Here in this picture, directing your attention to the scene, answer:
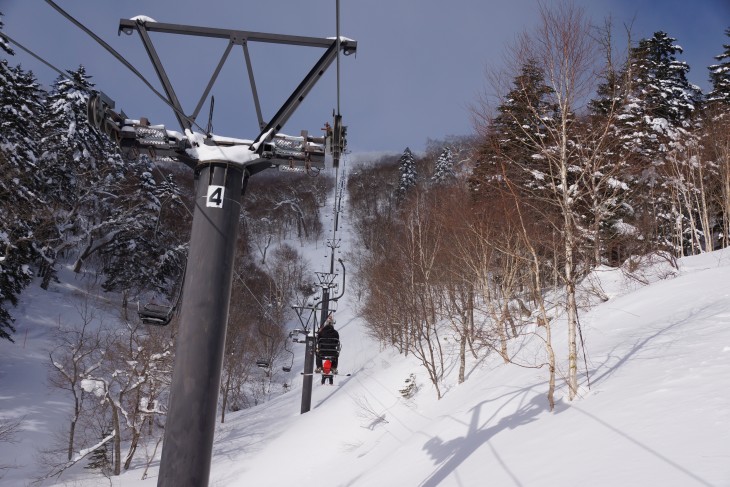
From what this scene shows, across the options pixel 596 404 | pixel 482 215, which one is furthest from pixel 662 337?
pixel 482 215

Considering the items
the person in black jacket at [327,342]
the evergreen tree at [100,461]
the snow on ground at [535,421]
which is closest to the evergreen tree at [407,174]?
the snow on ground at [535,421]

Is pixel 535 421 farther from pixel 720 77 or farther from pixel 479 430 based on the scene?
pixel 720 77

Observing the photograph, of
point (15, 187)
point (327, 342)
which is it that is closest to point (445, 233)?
point (327, 342)

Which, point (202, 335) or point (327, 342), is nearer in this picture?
point (202, 335)

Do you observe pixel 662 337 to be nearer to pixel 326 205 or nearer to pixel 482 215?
pixel 482 215

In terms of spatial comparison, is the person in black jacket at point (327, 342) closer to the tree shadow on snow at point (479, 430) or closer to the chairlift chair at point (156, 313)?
the tree shadow on snow at point (479, 430)

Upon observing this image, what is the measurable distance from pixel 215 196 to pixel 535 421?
18.4 ft

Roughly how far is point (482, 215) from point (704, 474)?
11.6m

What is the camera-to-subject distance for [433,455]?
823cm

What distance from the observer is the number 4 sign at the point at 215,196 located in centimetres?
410

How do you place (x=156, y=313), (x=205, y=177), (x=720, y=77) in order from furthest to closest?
(x=720, y=77) → (x=156, y=313) → (x=205, y=177)

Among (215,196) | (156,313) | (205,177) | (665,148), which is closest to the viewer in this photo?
(215,196)

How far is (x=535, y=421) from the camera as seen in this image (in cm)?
698

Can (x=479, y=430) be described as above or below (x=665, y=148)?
below
